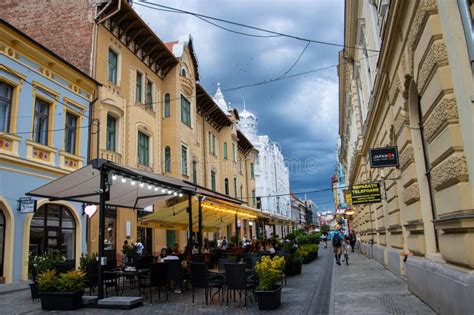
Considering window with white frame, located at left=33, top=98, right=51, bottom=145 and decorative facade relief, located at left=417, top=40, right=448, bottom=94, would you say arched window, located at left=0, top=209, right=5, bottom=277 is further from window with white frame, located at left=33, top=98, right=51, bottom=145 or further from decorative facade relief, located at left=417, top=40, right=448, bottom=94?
decorative facade relief, located at left=417, top=40, right=448, bottom=94

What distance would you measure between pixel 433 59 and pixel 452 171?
170 cm

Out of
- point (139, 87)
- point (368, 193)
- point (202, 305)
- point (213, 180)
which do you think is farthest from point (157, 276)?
point (213, 180)

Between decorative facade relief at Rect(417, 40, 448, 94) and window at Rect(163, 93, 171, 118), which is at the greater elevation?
window at Rect(163, 93, 171, 118)

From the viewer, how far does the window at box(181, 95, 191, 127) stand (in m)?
29.1

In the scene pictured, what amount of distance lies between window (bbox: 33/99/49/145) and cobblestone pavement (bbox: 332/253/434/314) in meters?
Answer: 12.3

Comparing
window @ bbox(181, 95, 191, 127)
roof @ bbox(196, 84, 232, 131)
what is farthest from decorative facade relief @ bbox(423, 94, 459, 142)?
roof @ bbox(196, 84, 232, 131)

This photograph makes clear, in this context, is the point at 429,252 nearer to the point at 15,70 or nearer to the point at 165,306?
the point at 165,306

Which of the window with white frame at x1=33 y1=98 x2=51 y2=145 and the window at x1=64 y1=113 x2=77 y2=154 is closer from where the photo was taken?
the window with white frame at x1=33 y1=98 x2=51 y2=145

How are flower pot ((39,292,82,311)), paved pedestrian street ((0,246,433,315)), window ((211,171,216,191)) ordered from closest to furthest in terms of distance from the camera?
paved pedestrian street ((0,246,433,315)) < flower pot ((39,292,82,311)) < window ((211,171,216,191))

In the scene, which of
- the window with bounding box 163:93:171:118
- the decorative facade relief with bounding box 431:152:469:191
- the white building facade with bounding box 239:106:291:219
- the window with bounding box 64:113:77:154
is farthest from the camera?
the white building facade with bounding box 239:106:291:219

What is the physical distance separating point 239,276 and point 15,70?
11488mm

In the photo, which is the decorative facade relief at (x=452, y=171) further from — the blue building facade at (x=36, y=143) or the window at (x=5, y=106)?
the window at (x=5, y=106)

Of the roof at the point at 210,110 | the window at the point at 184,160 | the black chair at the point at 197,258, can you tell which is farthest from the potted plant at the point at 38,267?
the roof at the point at 210,110

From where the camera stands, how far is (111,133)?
70.5 feet
